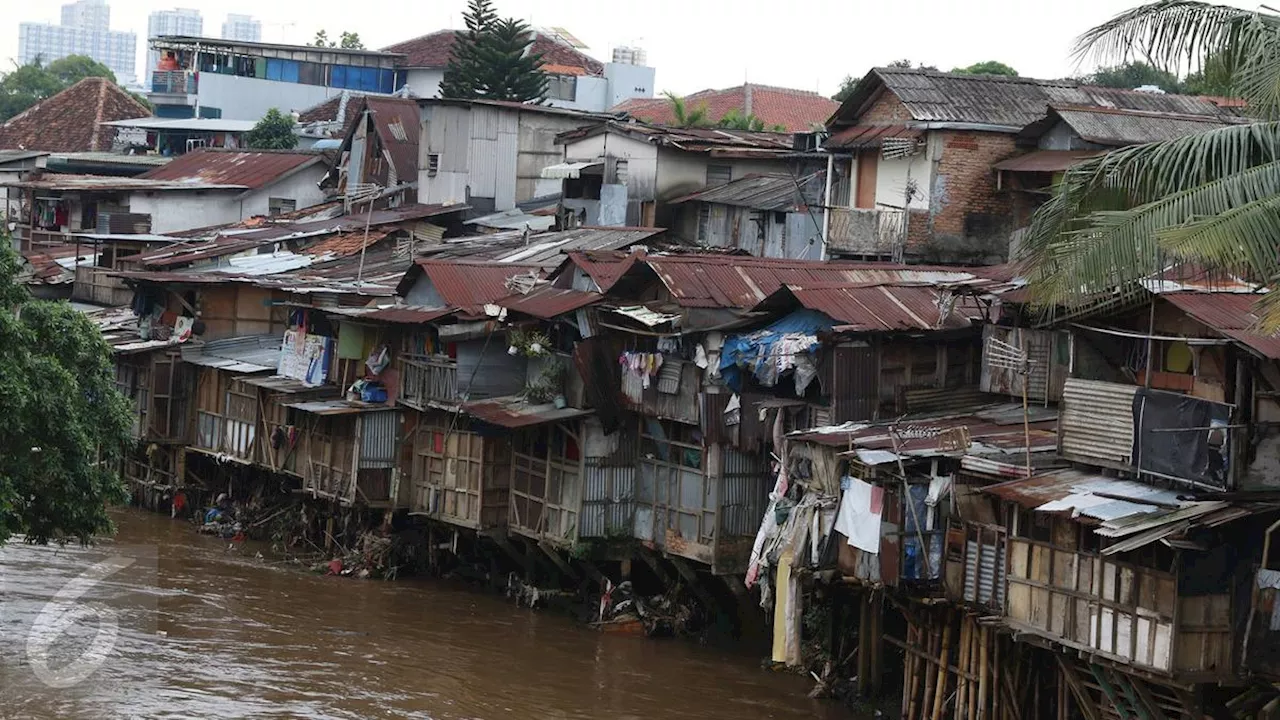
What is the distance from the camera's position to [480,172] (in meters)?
41.2

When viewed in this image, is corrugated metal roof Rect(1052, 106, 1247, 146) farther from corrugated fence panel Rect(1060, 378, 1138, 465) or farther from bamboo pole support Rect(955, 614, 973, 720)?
bamboo pole support Rect(955, 614, 973, 720)

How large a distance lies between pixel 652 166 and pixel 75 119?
34.6 m

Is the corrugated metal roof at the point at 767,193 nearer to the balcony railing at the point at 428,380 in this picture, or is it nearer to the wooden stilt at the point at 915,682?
the balcony railing at the point at 428,380

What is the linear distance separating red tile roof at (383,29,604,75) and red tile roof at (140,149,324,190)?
1387cm

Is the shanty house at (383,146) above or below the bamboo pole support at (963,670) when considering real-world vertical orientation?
above

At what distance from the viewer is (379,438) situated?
3036 cm

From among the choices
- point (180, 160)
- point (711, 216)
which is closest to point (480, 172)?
point (711, 216)

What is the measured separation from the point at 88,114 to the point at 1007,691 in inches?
1964

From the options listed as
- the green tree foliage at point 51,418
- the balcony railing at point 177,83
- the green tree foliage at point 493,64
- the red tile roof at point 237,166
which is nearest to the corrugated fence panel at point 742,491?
the green tree foliage at point 51,418

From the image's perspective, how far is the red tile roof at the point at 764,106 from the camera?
56.0 m

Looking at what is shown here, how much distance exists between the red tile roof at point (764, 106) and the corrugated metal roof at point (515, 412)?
28.1m

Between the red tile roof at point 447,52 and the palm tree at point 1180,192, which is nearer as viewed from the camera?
the palm tree at point 1180,192

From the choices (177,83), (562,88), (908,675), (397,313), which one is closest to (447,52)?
(562,88)

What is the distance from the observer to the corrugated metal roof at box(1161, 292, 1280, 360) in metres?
16.9
